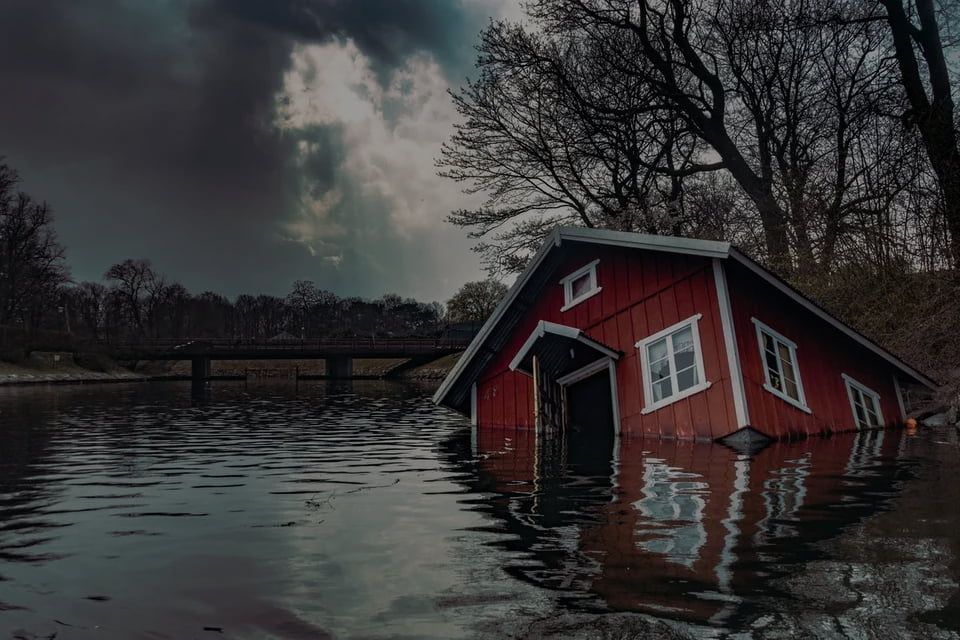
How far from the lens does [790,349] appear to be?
17.8 m

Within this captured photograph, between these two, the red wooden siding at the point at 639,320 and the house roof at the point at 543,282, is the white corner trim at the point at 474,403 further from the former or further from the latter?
the red wooden siding at the point at 639,320

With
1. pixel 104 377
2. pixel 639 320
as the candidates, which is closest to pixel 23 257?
pixel 104 377

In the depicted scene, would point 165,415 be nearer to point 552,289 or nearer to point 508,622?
point 552,289

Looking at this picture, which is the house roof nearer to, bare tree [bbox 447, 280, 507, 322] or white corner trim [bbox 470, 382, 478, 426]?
white corner trim [bbox 470, 382, 478, 426]

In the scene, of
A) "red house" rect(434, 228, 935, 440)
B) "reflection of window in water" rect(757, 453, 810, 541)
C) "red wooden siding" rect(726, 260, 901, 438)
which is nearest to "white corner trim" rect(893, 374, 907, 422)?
"red house" rect(434, 228, 935, 440)

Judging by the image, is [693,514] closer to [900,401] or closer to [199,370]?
[900,401]

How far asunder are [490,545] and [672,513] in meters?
2.53

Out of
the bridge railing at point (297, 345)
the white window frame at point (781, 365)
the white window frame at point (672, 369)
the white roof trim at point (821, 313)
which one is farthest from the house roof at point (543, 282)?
the bridge railing at point (297, 345)

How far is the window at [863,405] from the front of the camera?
64.2ft

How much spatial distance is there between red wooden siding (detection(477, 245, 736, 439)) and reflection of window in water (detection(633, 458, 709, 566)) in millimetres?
4292

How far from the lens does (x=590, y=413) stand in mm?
23797

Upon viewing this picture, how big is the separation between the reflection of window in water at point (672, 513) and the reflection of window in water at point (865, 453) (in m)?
2.67

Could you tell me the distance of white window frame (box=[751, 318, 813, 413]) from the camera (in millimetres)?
16766

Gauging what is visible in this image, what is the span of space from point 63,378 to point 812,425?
6671cm
